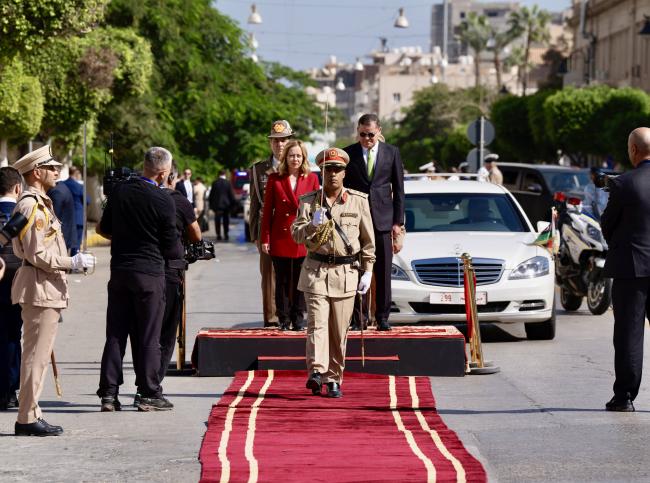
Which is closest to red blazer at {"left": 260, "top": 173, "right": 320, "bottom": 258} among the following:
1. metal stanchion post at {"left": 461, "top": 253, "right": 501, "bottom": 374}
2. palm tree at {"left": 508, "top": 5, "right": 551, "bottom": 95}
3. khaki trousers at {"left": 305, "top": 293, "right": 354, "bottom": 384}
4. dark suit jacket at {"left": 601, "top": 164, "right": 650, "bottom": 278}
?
metal stanchion post at {"left": 461, "top": 253, "right": 501, "bottom": 374}

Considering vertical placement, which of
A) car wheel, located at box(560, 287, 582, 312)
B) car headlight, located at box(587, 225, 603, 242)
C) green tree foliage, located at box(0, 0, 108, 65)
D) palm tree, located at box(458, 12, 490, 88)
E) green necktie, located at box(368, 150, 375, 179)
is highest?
palm tree, located at box(458, 12, 490, 88)

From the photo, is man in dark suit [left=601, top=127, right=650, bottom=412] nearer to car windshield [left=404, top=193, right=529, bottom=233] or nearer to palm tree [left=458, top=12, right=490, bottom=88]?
car windshield [left=404, top=193, right=529, bottom=233]

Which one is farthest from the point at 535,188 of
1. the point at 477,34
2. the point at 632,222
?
the point at 477,34

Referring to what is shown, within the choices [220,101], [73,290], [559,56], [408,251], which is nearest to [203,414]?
[408,251]

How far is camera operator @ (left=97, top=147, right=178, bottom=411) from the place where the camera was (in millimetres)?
11109

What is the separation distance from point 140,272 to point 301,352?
256 centimetres

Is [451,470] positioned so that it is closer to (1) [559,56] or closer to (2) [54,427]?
(2) [54,427]

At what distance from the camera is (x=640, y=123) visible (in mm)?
63344

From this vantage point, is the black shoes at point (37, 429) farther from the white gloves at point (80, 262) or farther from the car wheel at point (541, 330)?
the car wheel at point (541, 330)

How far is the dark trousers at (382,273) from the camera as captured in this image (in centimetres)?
1422

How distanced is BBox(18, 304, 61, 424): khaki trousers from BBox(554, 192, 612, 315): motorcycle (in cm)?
1057

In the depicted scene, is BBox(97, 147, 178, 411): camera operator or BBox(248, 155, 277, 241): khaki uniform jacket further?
BBox(248, 155, 277, 241): khaki uniform jacket

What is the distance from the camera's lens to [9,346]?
38.0 ft

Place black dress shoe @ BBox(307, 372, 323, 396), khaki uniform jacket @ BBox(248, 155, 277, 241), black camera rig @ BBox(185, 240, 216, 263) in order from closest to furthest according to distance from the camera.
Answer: black dress shoe @ BBox(307, 372, 323, 396) → black camera rig @ BBox(185, 240, 216, 263) → khaki uniform jacket @ BBox(248, 155, 277, 241)
